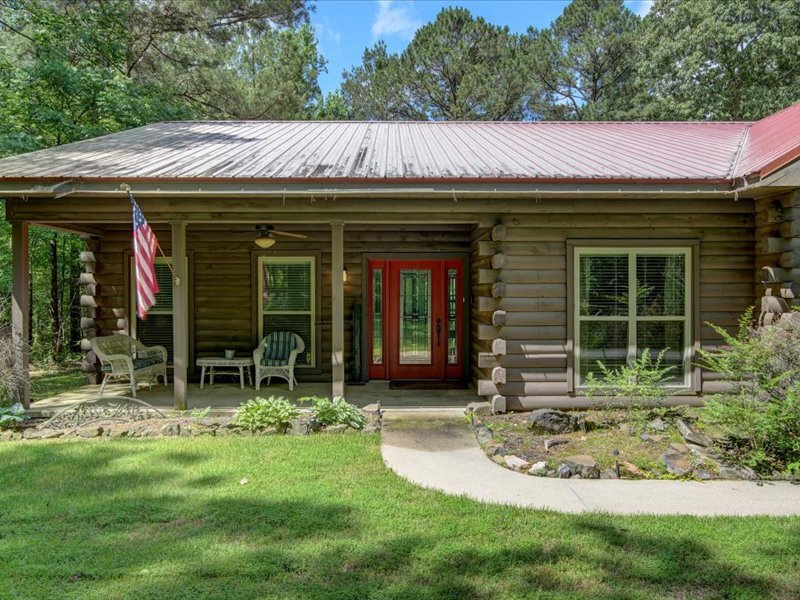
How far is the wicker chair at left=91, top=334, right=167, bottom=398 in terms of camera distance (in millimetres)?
7219

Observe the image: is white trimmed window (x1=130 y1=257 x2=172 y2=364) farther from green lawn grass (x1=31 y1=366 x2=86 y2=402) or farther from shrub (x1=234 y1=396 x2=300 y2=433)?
shrub (x1=234 y1=396 x2=300 y2=433)

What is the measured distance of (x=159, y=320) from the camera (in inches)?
349

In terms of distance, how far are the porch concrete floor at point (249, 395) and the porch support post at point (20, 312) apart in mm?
355

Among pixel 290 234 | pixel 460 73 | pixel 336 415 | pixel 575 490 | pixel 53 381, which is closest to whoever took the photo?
pixel 575 490

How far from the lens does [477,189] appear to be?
235 inches

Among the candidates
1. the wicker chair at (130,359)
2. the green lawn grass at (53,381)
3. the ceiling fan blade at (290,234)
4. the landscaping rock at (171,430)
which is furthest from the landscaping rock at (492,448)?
the green lawn grass at (53,381)

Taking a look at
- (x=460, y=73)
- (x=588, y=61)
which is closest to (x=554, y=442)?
(x=460, y=73)

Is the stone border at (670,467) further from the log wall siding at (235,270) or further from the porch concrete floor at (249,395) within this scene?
the log wall siding at (235,270)

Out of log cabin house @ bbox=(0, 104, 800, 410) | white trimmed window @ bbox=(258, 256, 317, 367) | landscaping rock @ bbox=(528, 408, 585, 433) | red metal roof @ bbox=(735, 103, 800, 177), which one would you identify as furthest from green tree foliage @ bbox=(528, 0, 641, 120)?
landscaping rock @ bbox=(528, 408, 585, 433)

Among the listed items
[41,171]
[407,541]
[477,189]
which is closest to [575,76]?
[477,189]

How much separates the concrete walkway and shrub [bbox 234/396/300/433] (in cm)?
118

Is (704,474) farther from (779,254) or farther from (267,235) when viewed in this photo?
(267,235)

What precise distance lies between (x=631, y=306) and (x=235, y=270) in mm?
6115

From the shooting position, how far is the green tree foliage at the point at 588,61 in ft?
66.9
